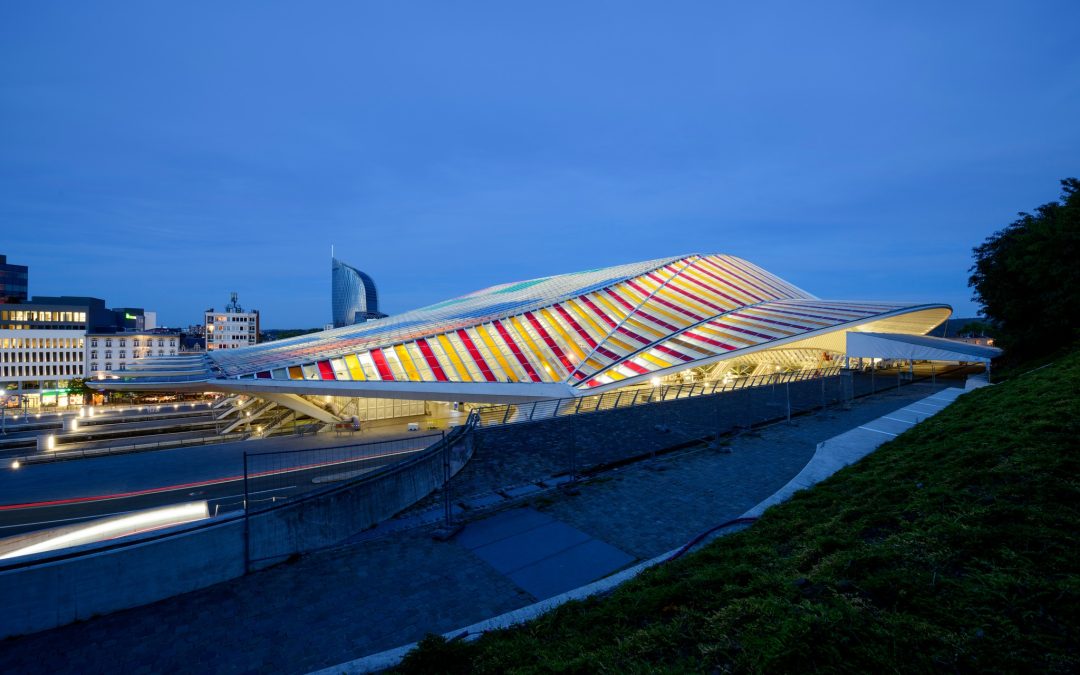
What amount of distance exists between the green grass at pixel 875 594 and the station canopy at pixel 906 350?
2081 centimetres

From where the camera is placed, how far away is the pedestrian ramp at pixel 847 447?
9.89 meters

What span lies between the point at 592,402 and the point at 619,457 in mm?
4542

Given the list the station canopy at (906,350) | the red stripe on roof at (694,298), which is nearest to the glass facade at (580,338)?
the red stripe on roof at (694,298)

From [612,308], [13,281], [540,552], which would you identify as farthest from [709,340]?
[13,281]

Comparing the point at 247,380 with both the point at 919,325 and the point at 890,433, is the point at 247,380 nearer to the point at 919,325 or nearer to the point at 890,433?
the point at 890,433

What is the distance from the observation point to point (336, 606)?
6457 mm

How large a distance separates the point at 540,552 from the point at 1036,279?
2942 cm

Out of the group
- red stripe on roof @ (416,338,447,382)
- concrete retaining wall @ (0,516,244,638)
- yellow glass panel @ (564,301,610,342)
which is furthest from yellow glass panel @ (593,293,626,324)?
concrete retaining wall @ (0,516,244,638)

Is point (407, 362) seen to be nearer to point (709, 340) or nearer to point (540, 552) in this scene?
point (540, 552)

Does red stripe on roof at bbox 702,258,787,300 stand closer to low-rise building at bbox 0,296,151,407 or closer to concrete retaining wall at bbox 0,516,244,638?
concrete retaining wall at bbox 0,516,244,638

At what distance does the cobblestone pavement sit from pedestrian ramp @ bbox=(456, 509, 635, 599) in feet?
0.80

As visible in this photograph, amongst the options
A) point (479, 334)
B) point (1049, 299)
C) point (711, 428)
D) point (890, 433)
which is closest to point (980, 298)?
point (1049, 299)

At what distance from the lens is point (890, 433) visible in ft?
44.5

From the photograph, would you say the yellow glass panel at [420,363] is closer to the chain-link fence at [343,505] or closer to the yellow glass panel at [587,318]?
the chain-link fence at [343,505]
